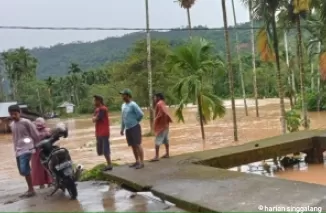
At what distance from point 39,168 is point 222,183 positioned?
3.28m

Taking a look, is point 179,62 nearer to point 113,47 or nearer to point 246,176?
point 246,176

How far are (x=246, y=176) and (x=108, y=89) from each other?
55.1 m

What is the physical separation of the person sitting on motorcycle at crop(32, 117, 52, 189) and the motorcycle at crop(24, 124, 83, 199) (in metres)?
0.41

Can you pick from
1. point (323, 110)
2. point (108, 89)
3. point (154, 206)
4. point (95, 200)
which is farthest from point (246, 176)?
point (108, 89)

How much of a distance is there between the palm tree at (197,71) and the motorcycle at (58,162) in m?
11.0

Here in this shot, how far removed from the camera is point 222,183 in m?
6.69

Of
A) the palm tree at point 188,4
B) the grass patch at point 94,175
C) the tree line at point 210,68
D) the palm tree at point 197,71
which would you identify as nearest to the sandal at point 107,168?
the grass patch at point 94,175

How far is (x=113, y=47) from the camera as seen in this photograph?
5999 inches

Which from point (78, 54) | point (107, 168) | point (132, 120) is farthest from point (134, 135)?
point (78, 54)

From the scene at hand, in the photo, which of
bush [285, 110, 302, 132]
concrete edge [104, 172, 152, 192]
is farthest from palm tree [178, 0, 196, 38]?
concrete edge [104, 172, 152, 192]

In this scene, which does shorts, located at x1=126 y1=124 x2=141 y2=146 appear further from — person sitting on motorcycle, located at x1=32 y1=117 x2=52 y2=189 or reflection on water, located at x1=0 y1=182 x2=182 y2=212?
person sitting on motorcycle, located at x1=32 y1=117 x2=52 y2=189

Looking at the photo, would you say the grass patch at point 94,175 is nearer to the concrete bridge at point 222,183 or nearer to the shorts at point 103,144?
the concrete bridge at point 222,183

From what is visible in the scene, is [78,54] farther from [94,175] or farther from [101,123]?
[101,123]

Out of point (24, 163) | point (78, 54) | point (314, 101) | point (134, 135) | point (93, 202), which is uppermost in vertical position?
point (78, 54)
